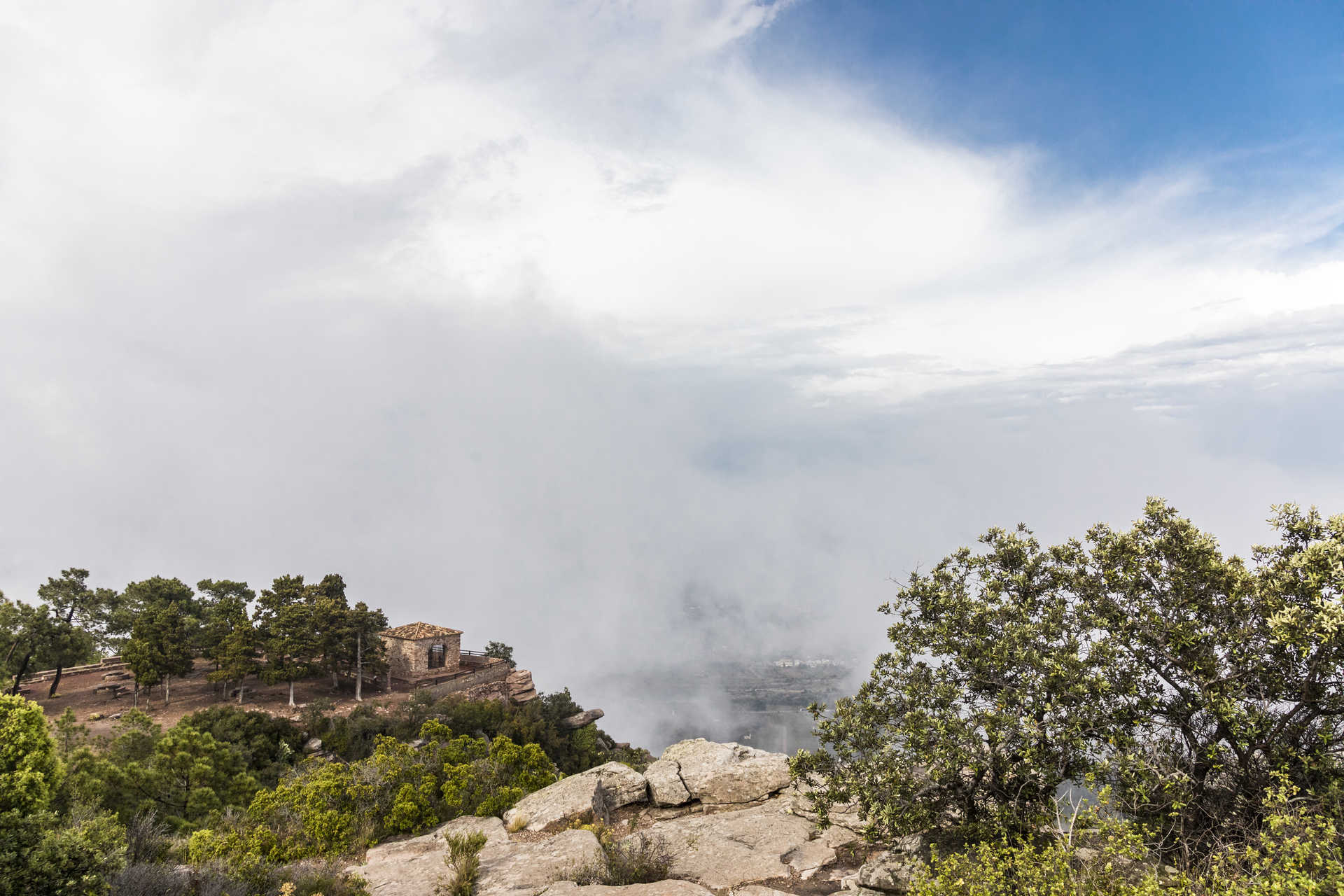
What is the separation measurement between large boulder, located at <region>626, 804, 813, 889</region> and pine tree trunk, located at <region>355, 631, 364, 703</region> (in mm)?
33549

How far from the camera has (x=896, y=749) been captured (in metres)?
10.6

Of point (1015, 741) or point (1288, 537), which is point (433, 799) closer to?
point (1015, 741)

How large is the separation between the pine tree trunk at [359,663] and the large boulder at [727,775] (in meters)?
30.9

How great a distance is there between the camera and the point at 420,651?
160 feet

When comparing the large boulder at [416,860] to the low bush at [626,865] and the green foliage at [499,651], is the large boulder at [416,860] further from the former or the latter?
the green foliage at [499,651]

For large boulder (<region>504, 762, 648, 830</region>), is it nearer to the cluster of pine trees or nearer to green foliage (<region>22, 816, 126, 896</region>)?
green foliage (<region>22, 816, 126, 896</region>)

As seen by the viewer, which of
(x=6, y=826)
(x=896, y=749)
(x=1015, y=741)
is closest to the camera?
(x=6, y=826)

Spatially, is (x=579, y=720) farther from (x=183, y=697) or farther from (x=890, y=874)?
(x=890, y=874)

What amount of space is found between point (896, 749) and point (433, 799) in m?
13.1

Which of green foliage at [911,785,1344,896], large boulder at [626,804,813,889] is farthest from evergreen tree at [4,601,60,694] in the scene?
green foliage at [911,785,1344,896]

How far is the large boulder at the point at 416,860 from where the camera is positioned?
1170 centimetres

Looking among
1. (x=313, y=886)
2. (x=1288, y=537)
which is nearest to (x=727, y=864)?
(x=313, y=886)

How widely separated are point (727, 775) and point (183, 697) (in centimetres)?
4077

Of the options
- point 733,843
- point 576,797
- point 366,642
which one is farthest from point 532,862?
point 366,642
